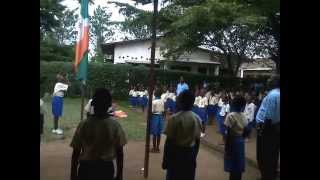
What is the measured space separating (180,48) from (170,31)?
1.79 feet

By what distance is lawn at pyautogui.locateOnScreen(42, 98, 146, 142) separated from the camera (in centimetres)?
920

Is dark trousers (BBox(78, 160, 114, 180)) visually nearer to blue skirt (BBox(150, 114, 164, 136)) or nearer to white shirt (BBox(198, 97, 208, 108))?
blue skirt (BBox(150, 114, 164, 136))

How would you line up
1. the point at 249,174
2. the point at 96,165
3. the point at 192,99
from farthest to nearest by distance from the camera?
the point at 249,174
the point at 192,99
the point at 96,165

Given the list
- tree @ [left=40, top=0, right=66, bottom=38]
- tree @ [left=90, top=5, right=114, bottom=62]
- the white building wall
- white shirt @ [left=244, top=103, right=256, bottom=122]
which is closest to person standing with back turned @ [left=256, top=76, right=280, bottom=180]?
white shirt @ [left=244, top=103, right=256, bottom=122]

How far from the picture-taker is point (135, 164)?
668cm

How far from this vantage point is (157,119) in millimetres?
7352

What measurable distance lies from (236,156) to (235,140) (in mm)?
158

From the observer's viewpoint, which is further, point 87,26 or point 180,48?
point 180,48

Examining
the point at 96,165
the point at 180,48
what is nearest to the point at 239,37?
the point at 180,48

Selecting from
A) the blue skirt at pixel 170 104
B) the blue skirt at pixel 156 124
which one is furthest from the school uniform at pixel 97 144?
the blue skirt at pixel 170 104
